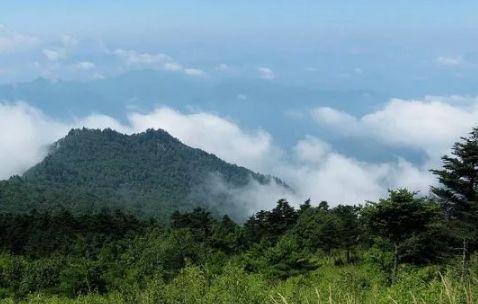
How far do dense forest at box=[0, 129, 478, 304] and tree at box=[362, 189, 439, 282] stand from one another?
0.07 m

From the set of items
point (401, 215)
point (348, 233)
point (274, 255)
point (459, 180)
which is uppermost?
point (459, 180)

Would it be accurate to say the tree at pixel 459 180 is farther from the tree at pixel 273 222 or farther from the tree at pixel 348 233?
the tree at pixel 273 222

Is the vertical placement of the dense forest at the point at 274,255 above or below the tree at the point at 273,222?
below

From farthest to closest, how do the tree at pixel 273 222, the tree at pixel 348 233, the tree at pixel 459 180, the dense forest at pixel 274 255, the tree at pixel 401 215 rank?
the tree at pixel 273 222 < the tree at pixel 348 233 < the tree at pixel 459 180 < the tree at pixel 401 215 < the dense forest at pixel 274 255

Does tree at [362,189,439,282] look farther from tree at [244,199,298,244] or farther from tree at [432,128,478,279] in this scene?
tree at [244,199,298,244]

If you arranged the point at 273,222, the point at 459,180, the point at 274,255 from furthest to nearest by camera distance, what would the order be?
the point at 273,222, the point at 274,255, the point at 459,180

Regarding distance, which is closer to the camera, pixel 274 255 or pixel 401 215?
pixel 401 215

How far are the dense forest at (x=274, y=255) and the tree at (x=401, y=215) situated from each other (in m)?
0.07

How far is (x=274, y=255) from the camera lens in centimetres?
5419

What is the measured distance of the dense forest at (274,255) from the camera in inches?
1152

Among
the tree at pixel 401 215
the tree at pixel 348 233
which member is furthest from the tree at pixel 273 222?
the tree at pixel 401 215

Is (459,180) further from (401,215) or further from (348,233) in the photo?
(348,233)

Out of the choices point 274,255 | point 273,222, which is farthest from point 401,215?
point 273,222

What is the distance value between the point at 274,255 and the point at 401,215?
19523 millimetres
